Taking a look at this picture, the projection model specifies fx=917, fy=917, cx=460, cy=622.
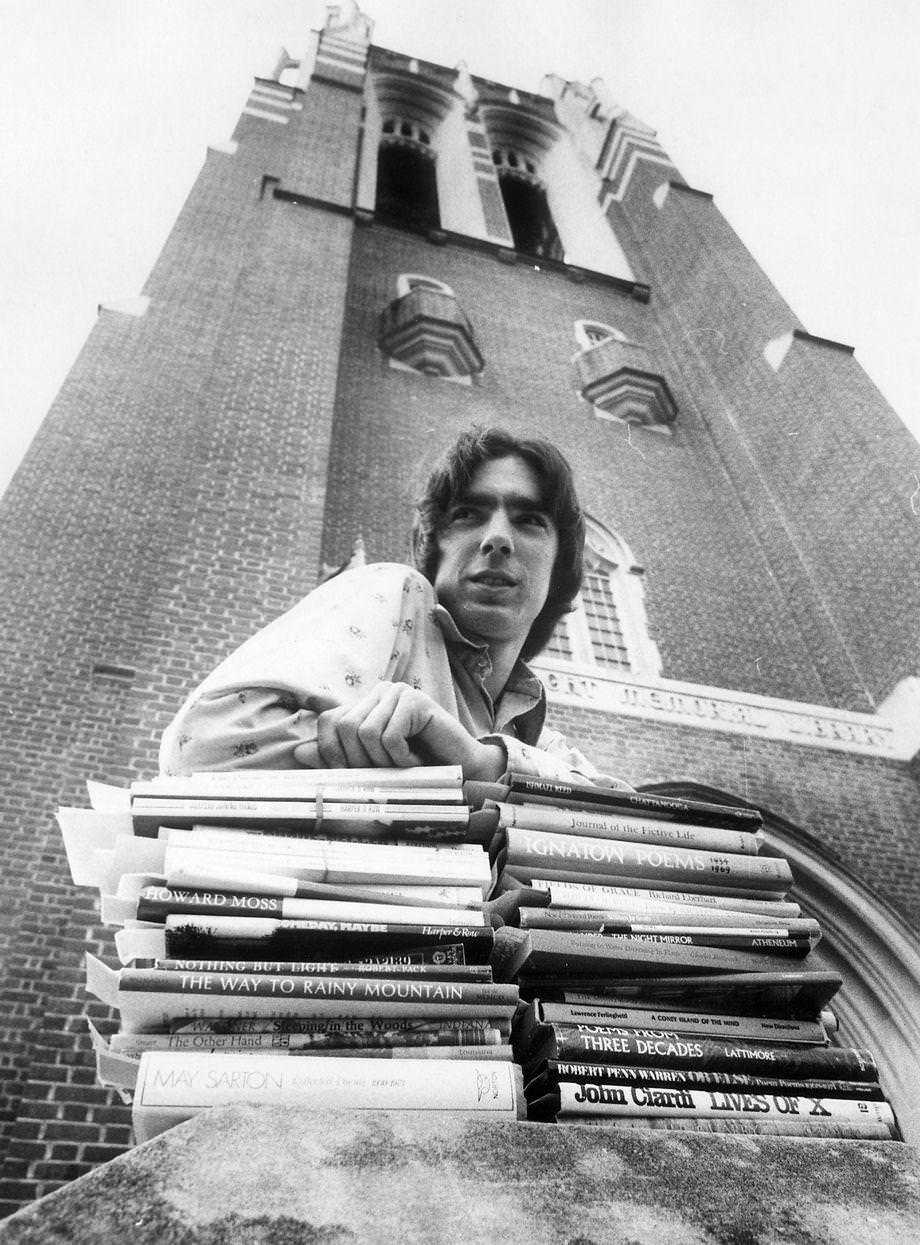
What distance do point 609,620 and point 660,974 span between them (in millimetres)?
8287

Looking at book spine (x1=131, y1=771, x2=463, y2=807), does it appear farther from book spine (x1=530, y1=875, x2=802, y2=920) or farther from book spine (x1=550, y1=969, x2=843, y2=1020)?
book spine (x1=550, y1=969, x2=843, y2=1020)

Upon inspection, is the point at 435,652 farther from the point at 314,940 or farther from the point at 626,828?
the point at 314,940

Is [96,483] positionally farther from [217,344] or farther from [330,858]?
[330,858]

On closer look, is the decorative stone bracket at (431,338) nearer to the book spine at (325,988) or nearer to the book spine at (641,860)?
the book spine at (641,860)

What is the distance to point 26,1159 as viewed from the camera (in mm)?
3660

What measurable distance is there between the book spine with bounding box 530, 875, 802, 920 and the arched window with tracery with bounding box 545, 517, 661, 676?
682 centimetres

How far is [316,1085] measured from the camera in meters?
1.19

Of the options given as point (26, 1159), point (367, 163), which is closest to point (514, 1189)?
point (26, 1159)

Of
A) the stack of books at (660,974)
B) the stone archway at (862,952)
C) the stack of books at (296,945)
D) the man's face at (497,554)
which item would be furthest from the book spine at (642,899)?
the stone archway at (862,952)

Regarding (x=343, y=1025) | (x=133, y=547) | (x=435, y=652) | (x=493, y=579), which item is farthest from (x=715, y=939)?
(x=133, y=547)

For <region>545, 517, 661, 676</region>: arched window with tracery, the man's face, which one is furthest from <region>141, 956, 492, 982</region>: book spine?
<region>545, 517, 661, 676</region>: arched window with tracery

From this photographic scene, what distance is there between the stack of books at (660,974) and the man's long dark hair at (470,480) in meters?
1.26

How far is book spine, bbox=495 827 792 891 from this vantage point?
1635 millimetres

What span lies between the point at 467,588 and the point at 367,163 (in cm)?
1750
